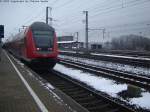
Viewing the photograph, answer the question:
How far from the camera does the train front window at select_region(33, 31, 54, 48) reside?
21.1m

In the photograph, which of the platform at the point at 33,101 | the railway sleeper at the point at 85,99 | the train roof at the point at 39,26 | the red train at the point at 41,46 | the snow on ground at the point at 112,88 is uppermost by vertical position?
the train roof at the point at 39,26

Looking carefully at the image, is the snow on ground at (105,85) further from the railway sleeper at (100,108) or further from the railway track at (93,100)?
the railway sleeper at (100,108)

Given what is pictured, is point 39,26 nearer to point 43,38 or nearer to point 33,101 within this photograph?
point 43,38

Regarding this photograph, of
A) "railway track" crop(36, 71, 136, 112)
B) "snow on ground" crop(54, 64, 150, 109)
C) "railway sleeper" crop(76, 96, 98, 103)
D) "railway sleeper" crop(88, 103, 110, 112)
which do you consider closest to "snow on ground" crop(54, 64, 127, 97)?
"snow on ground" crop(54, 64, 150, 109)

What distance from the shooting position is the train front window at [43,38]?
2114 cm

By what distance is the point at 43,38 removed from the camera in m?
21.3

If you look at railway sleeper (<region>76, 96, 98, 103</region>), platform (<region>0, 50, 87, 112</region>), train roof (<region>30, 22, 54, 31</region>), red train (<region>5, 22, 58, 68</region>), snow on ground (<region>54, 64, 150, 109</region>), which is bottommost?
railway sleeper (<region>76, 96, 98, 103</region>)

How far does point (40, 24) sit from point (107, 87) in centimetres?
948

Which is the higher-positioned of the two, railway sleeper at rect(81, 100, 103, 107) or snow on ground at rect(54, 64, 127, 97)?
snow on ground at rect(54, 64, 127, 97)

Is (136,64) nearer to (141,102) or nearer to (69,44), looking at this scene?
(141,102)

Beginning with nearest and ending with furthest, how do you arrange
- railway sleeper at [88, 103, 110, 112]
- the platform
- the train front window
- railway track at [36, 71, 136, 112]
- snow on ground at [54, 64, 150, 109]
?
the platform → railway track at [36, 71, 136, 112] → railway sleeper at [88, 103, 110, 112] → snow on ground at [54, 64, 150, 109] → the train front window

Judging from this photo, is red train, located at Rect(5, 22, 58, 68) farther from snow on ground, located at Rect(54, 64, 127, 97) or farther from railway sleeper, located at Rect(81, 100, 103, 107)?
railway sleeper, located at Rect(81, 100, 103, 107)

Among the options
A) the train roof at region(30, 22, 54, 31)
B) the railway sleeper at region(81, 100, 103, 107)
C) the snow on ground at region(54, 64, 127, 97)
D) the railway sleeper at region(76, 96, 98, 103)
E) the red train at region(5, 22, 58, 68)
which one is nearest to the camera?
the railway sleeper at region(81, 100, 103, 107)

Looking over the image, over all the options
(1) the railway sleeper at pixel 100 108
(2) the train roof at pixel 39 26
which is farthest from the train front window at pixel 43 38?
(1) the railway sleeper at pixel 100 108
